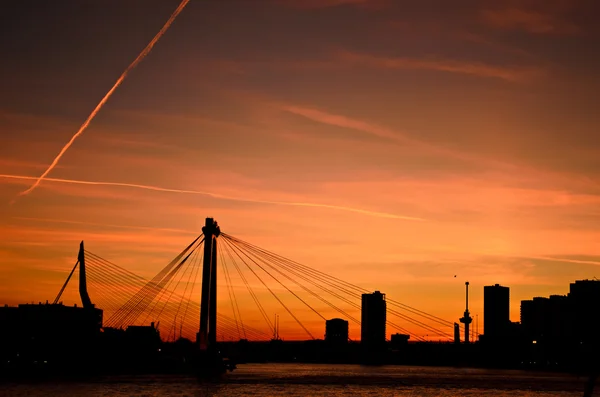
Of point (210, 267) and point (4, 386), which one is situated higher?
point (210, 267)

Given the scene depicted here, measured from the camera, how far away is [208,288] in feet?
371

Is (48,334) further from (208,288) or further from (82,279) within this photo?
(208,288)

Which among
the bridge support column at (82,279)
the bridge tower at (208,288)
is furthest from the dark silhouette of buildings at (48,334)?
the bridge tower at (208,288)

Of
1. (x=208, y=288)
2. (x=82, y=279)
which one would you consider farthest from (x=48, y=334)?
(x=208, y=288)

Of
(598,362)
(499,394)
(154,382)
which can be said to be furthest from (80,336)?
(598,362)

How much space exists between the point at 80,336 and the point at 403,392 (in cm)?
9642

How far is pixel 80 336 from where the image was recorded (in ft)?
621

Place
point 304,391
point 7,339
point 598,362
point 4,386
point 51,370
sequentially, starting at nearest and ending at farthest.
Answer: point 598,362 → point 4,386 → point 304,391 → point 51,370 → point 7,339

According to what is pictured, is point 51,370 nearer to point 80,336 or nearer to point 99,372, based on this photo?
point 99,372

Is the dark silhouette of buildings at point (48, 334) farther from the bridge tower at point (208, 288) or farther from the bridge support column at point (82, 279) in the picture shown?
the bridge tower at point (208, 288)

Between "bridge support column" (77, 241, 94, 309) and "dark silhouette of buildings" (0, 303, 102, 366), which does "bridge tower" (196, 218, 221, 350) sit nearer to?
"bridge support column" (77, 241, 94, 309)

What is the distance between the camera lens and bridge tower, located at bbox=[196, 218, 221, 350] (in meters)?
112

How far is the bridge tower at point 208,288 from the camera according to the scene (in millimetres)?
112125

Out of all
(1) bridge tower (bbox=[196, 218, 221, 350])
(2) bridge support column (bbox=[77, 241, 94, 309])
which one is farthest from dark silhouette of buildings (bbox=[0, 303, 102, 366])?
(1) bridge tower (bbox=[196, 218, 221, 350])
